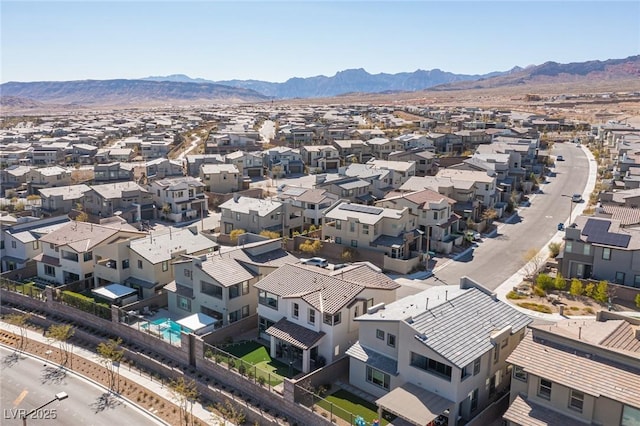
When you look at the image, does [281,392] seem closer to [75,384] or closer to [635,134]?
[75,384]

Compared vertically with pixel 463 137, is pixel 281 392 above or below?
below

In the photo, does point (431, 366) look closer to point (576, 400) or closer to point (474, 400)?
point (474, 400)

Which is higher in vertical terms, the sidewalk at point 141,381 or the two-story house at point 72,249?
the two-story house at point 72,249

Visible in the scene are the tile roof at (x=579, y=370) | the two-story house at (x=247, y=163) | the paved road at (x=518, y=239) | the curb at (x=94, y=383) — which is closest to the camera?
the tile roof at (x=579, y=370)

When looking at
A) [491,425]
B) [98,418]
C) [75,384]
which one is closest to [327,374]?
[491,425]

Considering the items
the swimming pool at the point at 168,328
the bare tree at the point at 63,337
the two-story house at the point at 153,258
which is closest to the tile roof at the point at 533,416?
the swimming pool at the point at 168,328

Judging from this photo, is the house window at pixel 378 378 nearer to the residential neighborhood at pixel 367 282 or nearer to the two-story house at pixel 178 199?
the residential neighborhood at pixel 367 282
